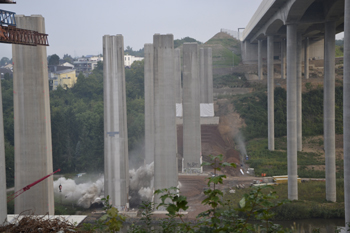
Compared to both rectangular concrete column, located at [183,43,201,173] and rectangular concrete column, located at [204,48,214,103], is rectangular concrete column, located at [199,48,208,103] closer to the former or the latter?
rectangular concrete column, located at [204,48,214,103]

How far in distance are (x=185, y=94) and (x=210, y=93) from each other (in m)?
16.2

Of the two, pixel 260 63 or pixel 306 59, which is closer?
pixel 306 59

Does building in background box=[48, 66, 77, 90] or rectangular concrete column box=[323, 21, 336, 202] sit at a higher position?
building in background box=[48, 66, 77, 90]

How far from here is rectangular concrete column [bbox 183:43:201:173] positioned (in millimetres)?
37938

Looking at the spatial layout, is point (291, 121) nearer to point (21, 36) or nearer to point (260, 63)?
point (21, 36)

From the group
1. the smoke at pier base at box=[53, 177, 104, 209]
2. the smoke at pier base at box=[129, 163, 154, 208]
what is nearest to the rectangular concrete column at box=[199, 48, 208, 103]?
the smoke at pier base at box=[129, 163, 154, 208]

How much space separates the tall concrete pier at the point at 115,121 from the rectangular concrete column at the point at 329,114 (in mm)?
14328

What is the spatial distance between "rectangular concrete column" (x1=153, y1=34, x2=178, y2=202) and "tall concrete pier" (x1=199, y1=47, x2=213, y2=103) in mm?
23642

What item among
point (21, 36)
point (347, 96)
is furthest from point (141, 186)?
point (347, 96)

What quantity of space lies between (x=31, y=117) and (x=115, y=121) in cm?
636

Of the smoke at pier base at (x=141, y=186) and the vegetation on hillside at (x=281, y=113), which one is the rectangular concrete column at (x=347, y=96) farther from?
the vegetation on hillside at (x=281, y=113)

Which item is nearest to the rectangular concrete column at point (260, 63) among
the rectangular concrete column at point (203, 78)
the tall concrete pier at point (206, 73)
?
the tall concrete pier at point (206, 73)

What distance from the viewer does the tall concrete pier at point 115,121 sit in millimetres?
26531

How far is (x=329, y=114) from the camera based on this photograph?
2584 centimetres
